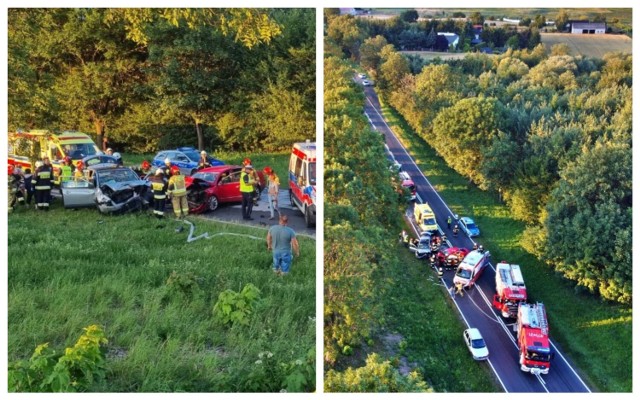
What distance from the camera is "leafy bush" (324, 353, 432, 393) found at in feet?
14.4

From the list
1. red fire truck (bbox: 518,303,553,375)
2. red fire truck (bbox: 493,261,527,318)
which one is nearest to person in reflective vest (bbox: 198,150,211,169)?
red fire truck (bbox: 493,261,527,318)

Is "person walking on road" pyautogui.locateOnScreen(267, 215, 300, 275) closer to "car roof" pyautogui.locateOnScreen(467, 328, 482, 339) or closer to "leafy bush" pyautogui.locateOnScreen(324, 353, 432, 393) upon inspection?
"leafy bush" pyautogui.locateOnScreen(324, 353, 432, 393)

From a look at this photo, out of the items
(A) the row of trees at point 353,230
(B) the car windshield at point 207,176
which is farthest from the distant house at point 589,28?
(B) the car windshield at point 207,176

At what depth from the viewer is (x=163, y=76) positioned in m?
5.23

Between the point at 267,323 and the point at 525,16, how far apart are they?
2656 mm

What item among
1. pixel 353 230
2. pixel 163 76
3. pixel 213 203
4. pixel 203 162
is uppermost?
pixel 163 76

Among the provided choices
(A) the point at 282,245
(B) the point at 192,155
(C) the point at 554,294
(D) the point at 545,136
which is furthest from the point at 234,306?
(D) the point at 545,136

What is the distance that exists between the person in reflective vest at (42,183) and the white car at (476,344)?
139 inches

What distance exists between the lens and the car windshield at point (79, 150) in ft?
18.7

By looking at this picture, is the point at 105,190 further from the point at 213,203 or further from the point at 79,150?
the point at 213,203

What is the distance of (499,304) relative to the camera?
483 centimetres

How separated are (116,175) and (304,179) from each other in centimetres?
209

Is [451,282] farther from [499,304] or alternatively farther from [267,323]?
[267,323]

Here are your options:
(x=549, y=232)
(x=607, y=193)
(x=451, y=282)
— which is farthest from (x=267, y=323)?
(x=607, y=193)
